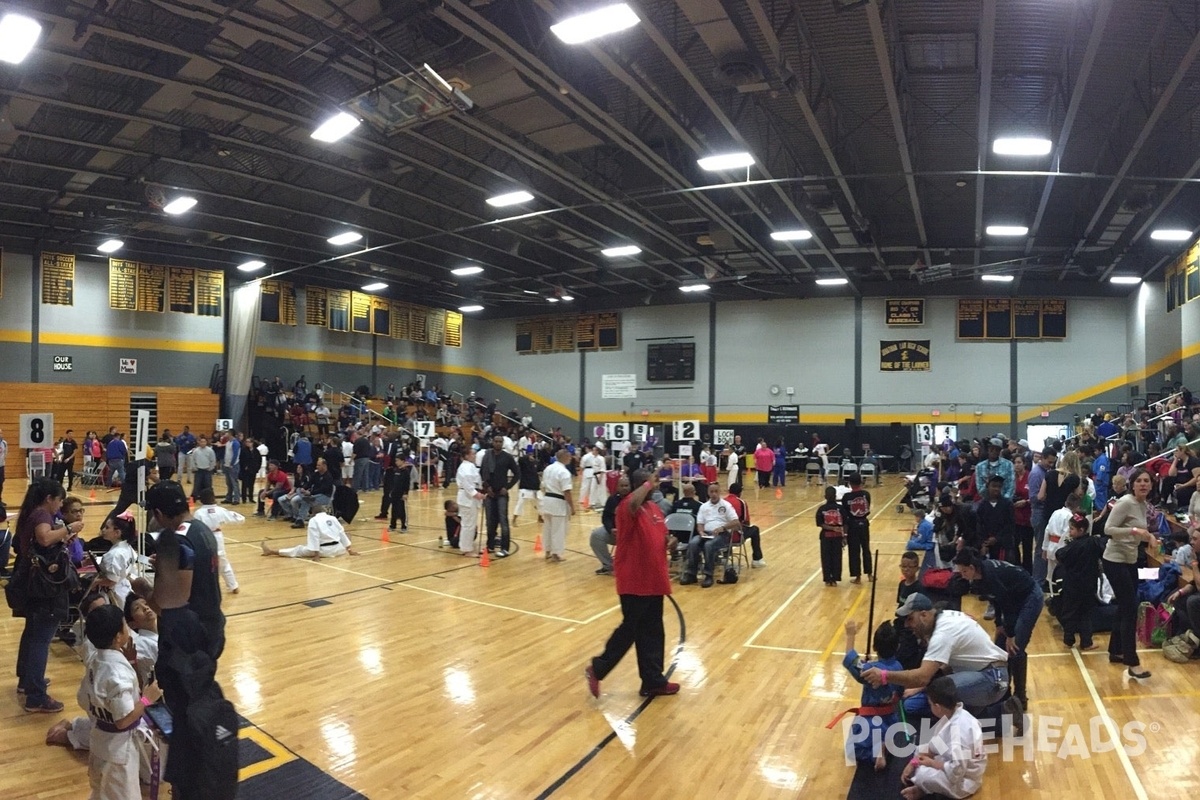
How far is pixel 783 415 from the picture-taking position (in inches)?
1200

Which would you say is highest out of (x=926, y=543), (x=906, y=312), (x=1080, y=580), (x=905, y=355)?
(x=906, y=312)

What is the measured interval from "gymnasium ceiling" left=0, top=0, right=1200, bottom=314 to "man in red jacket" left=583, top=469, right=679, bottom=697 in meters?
6.76

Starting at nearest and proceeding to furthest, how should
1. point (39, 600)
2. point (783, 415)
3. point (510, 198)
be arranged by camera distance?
1. point (39, 600)
2. point (510, 198)
3. point (783, 415)

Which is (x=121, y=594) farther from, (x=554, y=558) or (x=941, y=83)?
(x=941, y=83)

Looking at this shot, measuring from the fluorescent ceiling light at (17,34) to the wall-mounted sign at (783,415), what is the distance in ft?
84.6

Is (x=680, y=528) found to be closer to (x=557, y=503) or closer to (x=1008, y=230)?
(x=557, y=503)

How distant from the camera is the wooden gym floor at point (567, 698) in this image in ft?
15.1

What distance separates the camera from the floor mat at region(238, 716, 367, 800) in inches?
170

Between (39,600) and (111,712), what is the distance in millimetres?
2226

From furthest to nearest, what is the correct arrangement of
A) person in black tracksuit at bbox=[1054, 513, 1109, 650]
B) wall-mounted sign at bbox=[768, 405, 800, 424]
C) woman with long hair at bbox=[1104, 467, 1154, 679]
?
wall-mounted sign at bbox=[768, 405, 800, 424] → person in black tracksuit at bbox=[1054, 513, 1109, 650] → woman with long hair at bbox=[1104, 467, 1154, 679]

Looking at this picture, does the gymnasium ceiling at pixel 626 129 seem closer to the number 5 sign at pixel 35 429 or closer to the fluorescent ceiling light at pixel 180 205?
the fluorescent ceiling light at pixel 180 205

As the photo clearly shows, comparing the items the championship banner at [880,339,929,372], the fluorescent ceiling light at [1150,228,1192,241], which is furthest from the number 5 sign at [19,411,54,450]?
the championship banner at [880,339,929,372]

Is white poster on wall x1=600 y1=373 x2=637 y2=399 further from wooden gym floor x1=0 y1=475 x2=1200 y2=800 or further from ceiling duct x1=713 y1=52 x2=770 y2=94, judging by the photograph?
wooden gym floor x1=0 y1=475 x2=1200 y2=800

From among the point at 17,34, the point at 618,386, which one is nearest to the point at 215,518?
the point at 17,34
